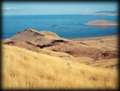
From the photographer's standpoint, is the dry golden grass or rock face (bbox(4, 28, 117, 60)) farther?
rock face (bbox(4, 28, 117, 60))

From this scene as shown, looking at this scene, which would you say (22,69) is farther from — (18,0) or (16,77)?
(18,0)

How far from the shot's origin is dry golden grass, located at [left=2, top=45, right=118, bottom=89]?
1027cm

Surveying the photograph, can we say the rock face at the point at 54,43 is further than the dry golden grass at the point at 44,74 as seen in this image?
Yes

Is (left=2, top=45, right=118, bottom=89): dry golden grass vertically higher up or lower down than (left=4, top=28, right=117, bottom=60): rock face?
higher up

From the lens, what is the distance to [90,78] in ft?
44.1

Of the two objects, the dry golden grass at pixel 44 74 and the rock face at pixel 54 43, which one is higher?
the dry golden grass at pixel 44 74

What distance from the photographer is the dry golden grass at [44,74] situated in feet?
33.7

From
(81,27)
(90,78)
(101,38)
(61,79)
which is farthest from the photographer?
(101,38)

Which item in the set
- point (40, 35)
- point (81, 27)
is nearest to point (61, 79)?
point (81, 27)

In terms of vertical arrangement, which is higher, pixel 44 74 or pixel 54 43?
pixel 44 74

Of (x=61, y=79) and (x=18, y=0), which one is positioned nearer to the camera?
(x=18, y=0)

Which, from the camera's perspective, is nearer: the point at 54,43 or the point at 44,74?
the point at 44,74

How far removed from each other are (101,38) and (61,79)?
39560mm

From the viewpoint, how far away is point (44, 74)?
39.6 feet
